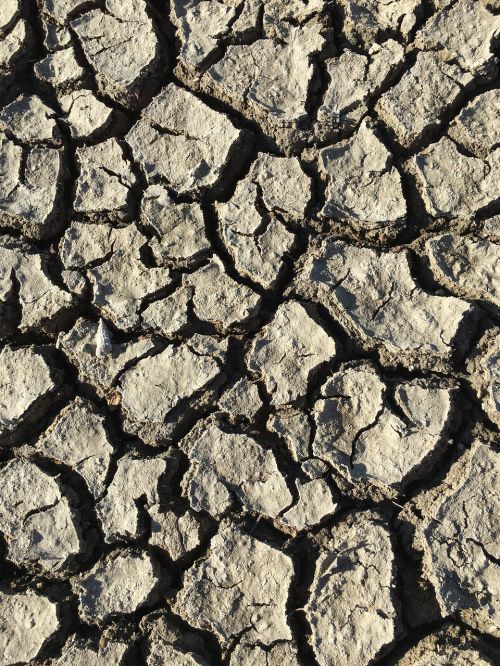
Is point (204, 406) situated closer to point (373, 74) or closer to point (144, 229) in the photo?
point (144, 229)

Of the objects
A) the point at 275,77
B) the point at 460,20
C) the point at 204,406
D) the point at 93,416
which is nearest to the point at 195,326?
the point at 204,406

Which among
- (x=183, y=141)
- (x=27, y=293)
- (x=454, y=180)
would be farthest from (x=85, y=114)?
(x=454, y=180)

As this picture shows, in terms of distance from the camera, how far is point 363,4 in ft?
6.50

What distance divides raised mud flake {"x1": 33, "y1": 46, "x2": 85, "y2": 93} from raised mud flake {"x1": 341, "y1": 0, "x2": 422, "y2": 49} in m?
0.80

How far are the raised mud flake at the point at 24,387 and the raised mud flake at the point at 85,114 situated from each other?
65 centimetres

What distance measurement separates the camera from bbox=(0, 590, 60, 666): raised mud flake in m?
1.75

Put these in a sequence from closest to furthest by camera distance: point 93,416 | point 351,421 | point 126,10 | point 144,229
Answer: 1. point 351,421
2. point 93,416
3. point 144,229
4. point 126,10

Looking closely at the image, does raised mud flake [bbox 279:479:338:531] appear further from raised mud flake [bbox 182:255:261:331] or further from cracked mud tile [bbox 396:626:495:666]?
raised mud flake [bbox 182:255:261:331]

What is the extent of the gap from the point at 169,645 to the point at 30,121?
152 centimetres

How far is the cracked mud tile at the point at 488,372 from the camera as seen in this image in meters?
1.67

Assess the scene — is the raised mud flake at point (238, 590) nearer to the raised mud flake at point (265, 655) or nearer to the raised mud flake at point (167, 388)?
the raised mud flake at point (265, 655)

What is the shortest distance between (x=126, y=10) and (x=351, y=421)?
139 centimetres

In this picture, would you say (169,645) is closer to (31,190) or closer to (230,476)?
(230,476)

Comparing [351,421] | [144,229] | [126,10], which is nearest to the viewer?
[351,421]
